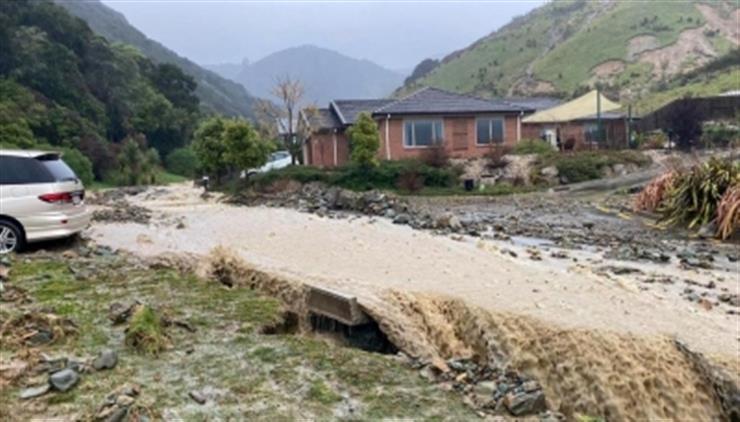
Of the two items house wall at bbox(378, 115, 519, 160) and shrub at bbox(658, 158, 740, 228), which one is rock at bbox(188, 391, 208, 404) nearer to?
shrub at bbox(658, 158, 740, 228)

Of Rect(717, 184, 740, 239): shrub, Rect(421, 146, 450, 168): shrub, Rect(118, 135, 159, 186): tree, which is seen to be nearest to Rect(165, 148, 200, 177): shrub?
Rect(118, 135, 159, 186): tree

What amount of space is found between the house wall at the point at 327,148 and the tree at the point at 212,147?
5.51 m

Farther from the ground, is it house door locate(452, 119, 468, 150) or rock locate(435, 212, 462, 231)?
house door locate(452, 119, 468, 150)

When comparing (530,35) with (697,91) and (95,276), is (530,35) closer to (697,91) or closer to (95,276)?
(697,91)

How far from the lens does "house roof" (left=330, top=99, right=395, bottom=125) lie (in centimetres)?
3566

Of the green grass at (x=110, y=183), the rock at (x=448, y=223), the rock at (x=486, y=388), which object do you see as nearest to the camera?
the rock at (x=486, y=388)

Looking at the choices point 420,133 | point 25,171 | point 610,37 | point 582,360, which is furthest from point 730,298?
point 610,37

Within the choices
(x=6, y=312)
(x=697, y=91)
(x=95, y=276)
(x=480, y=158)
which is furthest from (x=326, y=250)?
(x=697, y=91)

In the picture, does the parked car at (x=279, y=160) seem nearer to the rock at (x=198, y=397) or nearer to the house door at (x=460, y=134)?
the house door at (x=460, y=134)

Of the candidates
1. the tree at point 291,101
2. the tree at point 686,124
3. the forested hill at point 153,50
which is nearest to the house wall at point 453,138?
the tree at point 291,101

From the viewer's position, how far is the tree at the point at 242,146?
29562mm

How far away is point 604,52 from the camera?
81.6 metres

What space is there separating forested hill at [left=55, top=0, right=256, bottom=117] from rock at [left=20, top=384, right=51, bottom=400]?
12641 centimetres

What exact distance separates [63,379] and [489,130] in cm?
3239
